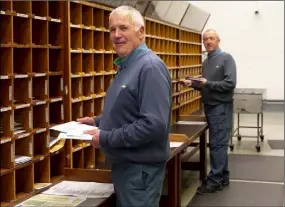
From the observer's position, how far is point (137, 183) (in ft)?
6.85

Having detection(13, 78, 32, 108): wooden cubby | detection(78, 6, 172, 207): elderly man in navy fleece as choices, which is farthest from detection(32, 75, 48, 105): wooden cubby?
detection(78, 6, 172, 207): elderly man in navy fleece

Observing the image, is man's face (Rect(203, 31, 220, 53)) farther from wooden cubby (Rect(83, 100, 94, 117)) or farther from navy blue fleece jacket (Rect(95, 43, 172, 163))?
navy blue fleece jacket (Rect(95, 43, 172, 163))

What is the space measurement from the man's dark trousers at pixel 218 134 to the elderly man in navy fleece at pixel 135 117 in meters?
2.58

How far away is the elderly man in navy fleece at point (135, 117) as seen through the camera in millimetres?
1995

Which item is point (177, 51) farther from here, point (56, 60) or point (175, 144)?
point (56, 60)

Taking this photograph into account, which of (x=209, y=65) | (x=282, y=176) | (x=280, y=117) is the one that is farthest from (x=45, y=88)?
(x=280, y=117)

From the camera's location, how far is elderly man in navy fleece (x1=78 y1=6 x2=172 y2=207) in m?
2.00

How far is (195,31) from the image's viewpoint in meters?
7.36

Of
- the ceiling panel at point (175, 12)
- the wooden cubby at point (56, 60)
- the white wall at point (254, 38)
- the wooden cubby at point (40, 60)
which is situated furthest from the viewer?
the white wall at point (254, 38)

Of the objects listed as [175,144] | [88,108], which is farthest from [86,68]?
[175,144]

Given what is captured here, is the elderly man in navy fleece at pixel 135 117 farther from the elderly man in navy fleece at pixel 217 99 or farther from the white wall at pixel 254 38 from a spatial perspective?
the white wall at pixel 254 38

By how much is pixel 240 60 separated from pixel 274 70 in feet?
2.92

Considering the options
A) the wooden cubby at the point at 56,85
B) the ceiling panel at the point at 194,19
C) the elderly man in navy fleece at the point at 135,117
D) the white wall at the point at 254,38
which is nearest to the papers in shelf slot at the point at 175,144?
Result: the wooden cubby at the point at 56,85

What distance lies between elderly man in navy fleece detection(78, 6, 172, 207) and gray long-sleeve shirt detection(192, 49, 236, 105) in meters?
2.55
